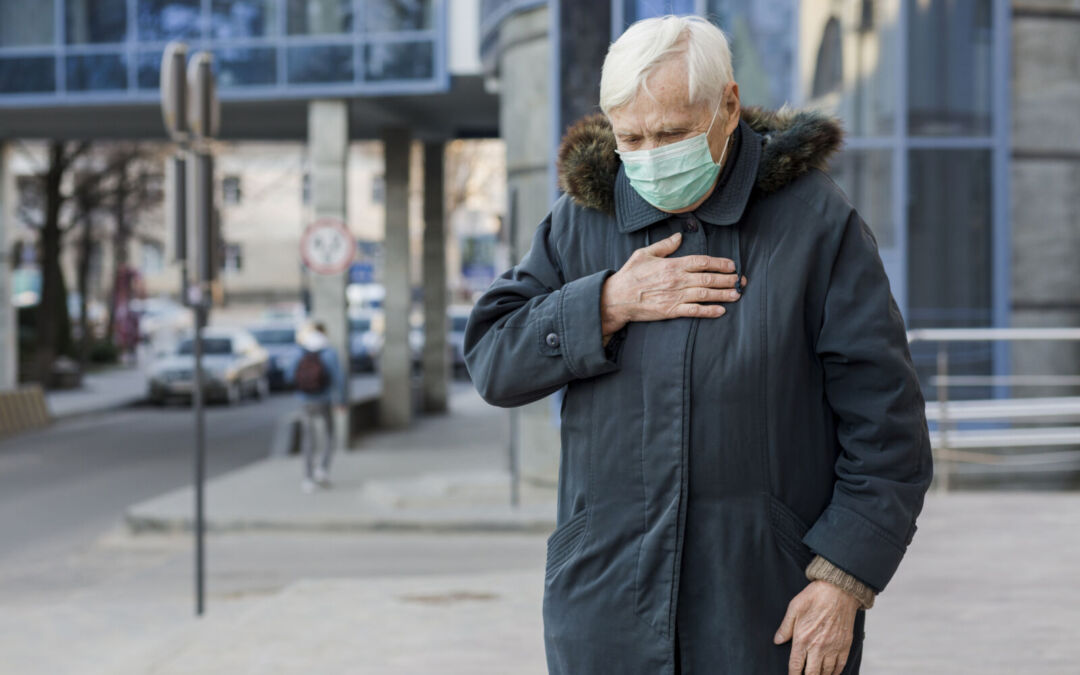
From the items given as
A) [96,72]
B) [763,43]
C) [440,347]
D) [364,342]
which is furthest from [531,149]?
[364,342]

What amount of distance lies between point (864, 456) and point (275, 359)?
31325 millimetres

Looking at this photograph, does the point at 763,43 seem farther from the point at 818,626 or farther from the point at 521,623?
the point at 818,626

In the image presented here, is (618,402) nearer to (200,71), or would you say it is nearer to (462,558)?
(200,71)

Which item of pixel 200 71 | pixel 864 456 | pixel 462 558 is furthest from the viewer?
pixel 462 558

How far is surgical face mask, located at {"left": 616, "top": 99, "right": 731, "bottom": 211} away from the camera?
229cm

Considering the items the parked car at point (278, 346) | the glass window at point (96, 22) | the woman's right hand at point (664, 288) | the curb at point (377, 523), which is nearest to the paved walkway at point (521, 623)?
the woman's right hand at point (664, 288)

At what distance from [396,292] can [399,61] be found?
500cm

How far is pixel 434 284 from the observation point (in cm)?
2472

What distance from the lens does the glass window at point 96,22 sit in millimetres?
20109

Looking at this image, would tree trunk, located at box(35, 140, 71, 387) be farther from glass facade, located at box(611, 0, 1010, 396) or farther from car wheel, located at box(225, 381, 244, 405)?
glass facade, located at box(611, 0, 1010, 396)

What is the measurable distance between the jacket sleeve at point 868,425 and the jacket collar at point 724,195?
19cm

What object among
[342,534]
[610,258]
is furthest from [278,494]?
[610,258]

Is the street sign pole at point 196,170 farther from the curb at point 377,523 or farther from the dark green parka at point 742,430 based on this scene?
the dark green parka at point 742,430

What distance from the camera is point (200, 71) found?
8383mm
